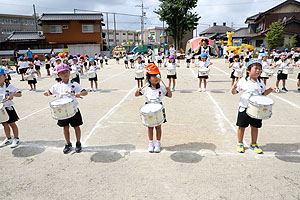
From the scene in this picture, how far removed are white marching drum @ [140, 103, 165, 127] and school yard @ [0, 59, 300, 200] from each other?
0.76 metres

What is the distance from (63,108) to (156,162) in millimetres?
1987

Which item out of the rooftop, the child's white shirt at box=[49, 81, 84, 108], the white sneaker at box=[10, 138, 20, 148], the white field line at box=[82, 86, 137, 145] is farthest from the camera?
the rooftop

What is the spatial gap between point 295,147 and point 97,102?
22.2 ft

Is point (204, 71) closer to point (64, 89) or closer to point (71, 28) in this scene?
point (64, 89)

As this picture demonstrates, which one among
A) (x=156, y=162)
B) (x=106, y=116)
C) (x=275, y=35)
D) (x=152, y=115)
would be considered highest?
(x=275, y=35)

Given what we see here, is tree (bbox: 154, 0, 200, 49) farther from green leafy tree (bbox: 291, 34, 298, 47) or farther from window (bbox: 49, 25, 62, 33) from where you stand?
window (bbox: 49, 25, 62, 33)

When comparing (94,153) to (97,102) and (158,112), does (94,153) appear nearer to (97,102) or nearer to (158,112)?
(158,112)

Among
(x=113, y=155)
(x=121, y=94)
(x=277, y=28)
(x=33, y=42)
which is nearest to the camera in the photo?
(x=113, y=155)

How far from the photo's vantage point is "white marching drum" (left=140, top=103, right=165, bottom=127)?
364cm

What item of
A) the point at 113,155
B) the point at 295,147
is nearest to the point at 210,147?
the point at 295,147

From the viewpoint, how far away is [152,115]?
3654 millimetres

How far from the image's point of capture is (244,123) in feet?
12.7

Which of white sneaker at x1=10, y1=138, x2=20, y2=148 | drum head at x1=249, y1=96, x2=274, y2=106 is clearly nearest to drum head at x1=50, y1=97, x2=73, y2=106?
white sneaker at x1=10, y1=138, x2=20, y2=148

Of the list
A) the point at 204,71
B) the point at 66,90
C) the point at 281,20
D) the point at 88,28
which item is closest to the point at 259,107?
the point at 66,90
